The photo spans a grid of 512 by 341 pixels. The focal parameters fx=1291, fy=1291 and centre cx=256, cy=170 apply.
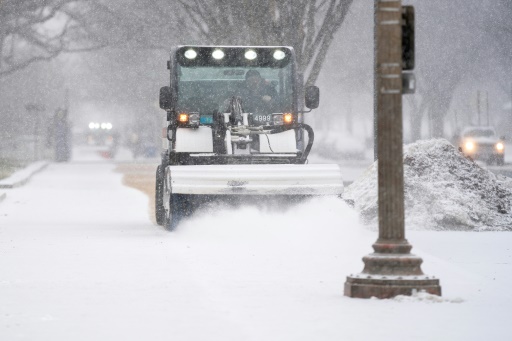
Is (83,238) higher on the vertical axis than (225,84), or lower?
lower

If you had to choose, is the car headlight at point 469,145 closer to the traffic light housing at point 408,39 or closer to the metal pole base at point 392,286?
the traffic light housing at point 408,39

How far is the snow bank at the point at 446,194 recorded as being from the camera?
17875 millimetres

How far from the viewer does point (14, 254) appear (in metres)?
13.9

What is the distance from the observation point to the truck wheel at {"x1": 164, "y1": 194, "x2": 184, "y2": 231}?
16812mm

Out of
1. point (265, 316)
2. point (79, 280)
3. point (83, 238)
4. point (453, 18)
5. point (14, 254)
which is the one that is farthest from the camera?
point (453, 18)

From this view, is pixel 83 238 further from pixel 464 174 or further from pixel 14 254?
pixel 464 174

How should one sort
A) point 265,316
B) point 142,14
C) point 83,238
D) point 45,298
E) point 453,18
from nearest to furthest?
1. point 265,316
2. point 45,298
3. point 83,238
4. point 142,14
5. point 453,18

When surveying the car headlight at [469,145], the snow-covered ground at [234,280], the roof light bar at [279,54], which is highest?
the roof light bar at [279,54]

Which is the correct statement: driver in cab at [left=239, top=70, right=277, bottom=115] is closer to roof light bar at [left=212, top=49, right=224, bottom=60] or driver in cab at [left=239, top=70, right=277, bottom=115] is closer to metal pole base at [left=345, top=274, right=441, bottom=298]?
roof light bar at [left=212, top=49, right=224, bottom=60]

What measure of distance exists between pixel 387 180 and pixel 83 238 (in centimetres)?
656

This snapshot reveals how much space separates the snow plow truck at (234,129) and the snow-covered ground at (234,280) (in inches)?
23.6

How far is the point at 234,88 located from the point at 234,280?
7.23m

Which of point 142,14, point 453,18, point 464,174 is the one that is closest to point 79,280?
point 464,174

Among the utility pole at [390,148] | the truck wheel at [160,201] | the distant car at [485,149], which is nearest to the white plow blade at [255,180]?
the truck wheel at [160,201]
